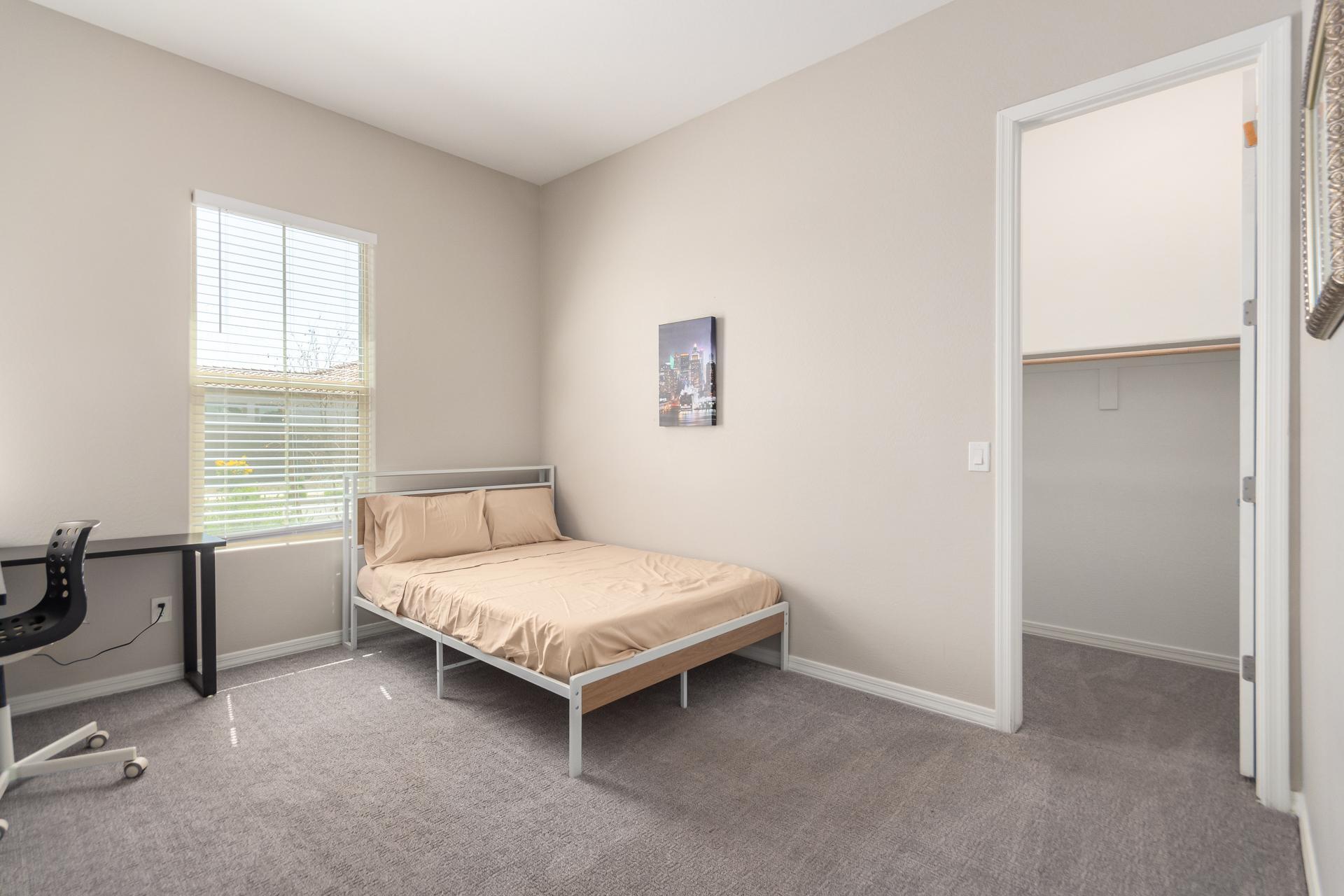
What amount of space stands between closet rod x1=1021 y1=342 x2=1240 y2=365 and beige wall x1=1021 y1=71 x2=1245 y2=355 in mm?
47

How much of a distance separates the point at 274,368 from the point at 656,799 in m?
2.81

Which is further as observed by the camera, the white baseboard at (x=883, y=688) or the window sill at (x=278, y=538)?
the window sill at (x=278, y=538)

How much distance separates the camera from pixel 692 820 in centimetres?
190

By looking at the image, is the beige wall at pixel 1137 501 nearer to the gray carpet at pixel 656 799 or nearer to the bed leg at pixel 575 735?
the gray carpet at pixel 656 799

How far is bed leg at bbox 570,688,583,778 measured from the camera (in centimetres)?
215

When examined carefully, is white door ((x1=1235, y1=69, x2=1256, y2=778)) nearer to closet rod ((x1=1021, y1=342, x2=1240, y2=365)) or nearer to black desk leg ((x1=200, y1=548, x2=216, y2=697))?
closet rod ((x1=1021, y1=342, x2=1240, y2=365))

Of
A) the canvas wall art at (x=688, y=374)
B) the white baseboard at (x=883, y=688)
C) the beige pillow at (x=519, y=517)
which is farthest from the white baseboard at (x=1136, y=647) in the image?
the beige pillow at (x=519, y=517)

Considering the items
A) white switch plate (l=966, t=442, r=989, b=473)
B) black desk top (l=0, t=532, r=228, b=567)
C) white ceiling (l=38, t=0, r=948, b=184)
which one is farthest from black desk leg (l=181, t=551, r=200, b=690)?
white switch plate (l=966, t=442, r=989, b=473)

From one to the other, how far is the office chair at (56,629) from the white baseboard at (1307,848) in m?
3.29

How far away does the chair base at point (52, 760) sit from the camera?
78.7 inches

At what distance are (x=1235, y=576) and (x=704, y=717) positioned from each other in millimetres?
2513

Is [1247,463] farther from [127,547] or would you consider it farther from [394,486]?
[127,547]

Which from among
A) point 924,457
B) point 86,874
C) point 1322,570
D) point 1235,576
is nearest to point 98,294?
point 86,874

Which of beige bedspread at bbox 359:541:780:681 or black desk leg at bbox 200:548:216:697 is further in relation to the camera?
black desk leg at bbox 200:548:216:697
